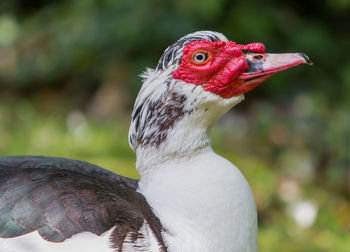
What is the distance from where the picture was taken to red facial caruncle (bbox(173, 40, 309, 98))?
7.73 ft

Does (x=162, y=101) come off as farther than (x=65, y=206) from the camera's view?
Yes

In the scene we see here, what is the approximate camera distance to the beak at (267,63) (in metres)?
2.32

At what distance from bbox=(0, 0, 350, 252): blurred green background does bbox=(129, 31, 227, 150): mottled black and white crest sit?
89.7 inches

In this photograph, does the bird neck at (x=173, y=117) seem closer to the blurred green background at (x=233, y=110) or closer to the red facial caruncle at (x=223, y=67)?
the red facial caruncle at (x=223, y=67)

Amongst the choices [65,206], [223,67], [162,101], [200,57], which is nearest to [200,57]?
[200,57]

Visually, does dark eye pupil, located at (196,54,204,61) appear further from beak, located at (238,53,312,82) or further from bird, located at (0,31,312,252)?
beak, located at (238,53,312,82)

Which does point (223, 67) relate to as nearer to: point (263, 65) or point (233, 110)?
point (263, 65)

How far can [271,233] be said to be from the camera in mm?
4566

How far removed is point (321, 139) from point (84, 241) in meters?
4.21

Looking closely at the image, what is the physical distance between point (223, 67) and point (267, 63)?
0.19 metres

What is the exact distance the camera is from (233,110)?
22.8 feet

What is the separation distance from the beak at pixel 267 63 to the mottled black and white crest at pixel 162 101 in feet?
0.61

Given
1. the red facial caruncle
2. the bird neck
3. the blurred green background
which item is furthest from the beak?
the blurred green background

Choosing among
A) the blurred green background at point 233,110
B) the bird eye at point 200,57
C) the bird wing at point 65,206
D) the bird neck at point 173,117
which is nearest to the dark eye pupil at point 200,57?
the bird eye at point 200,57
